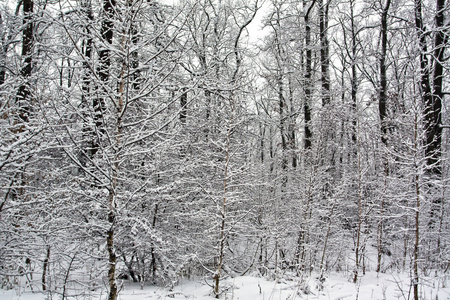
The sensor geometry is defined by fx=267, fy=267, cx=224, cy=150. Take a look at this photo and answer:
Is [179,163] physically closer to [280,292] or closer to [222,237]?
[222,237]

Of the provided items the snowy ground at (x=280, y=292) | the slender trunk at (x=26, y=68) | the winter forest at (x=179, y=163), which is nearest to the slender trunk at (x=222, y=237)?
the winter forest at (x=179, y=163)

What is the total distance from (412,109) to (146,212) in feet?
20.4

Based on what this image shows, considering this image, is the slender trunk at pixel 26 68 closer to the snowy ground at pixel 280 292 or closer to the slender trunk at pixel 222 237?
the snowy ground at pixel 280 292

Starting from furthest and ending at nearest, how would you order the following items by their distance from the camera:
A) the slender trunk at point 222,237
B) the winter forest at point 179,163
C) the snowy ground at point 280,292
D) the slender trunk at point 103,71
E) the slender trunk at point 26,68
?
1. the slender trunk at point 222,237
2. the snowy ground at point 280,292
3. the slender trunk at point 26,68
4. the winter forest at point 179,163
5. the slender trunk at point 103,71

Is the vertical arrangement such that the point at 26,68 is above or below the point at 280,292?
above

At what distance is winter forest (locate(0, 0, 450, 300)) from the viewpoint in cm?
359

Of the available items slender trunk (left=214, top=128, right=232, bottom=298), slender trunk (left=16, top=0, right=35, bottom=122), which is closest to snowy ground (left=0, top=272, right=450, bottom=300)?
slender trunk (left=214, top=128, right=232, bottom=298)

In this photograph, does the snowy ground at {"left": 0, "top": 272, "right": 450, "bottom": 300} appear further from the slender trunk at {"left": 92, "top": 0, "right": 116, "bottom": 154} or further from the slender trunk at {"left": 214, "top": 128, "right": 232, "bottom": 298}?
the slender trunk at {"left": 92, "top": 0, "right": 116, "bottom": 154}

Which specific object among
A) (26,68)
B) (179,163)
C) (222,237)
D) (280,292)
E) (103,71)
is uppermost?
(26,68)

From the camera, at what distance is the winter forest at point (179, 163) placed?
3586mm

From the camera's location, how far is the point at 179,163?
6.78 m

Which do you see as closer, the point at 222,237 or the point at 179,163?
the point at 222,237

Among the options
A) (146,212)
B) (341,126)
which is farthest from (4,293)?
(341,126)

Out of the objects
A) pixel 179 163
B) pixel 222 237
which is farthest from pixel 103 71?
pixel 222 237
